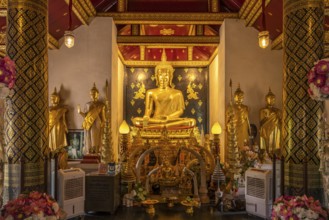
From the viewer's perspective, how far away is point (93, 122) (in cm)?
806

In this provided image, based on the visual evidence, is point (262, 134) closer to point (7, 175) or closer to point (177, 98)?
point (177, 98)

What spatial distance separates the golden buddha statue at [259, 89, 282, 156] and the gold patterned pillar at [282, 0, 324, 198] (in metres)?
3.36

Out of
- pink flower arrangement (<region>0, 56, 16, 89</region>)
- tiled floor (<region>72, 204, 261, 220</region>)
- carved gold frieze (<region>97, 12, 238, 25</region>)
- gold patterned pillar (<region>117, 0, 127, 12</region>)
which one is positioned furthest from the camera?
gold patterned pillar (<region>117, 0, 127, 12</region>)

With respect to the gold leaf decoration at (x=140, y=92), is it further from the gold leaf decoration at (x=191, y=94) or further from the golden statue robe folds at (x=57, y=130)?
the golden statue robe folds at (x=57, y=130)

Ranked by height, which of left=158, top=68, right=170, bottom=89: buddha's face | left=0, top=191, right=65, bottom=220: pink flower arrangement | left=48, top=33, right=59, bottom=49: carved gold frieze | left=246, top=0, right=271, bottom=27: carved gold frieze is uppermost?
left=246, top=0, right=271, bottom=27: carved gold frieze

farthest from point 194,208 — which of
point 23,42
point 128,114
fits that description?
point 128,114

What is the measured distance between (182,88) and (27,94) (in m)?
7.26

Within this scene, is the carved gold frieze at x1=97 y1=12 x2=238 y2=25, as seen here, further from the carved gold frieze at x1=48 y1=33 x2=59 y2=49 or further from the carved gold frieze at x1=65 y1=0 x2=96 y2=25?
the carved gold frieze at x1=48 y1=33 x2=59 y2=49

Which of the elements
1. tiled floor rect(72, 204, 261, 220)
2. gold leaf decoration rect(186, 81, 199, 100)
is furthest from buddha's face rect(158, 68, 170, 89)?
tiled floor rect(72, 204, 261, 220)

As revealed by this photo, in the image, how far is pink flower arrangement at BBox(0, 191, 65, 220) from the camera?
3271mm

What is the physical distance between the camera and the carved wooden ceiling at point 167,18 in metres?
7.73

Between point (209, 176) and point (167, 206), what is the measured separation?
1350 mm

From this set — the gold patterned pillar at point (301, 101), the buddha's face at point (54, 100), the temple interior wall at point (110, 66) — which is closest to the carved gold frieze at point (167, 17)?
the temple interior wall at point (110, 66)

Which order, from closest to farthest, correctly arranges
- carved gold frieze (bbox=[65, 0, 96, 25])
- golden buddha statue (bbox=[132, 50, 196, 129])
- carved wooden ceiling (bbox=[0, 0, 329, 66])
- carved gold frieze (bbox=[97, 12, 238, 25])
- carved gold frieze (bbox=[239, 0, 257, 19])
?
carved gold frieze (bbox=[65, 0, 96, 25]) < carved gold frieze (bbox=[239, 0, 257, 19]) < carved wooden ceiling (bbox=[0, 0, 329, 66]) < carved gold frieze (bbox=[97, 12, 238, 25]) < golden buddha statue (bbox=[132, 50, 196, 129])
